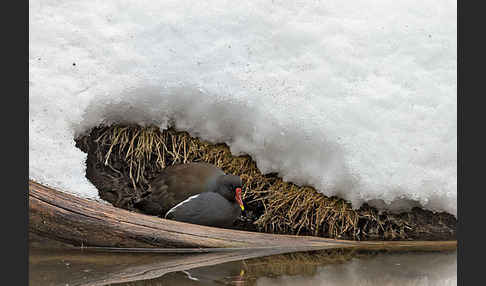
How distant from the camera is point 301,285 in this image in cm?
390

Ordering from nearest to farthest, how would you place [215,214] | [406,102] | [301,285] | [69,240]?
[301,285] → [69,240] → [215,214] → [406,102]

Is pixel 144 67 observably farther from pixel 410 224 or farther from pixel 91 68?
pixel 410 224

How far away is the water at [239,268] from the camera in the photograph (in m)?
4.00

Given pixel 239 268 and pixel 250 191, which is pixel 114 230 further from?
pixel 250 191

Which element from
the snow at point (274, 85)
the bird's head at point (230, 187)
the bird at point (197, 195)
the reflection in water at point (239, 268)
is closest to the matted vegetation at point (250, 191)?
the snow at point (274, 85)

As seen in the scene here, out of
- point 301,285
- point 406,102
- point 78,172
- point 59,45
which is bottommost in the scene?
point 301,285

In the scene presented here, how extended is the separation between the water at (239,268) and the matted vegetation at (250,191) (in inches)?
27.6

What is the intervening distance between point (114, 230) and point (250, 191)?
5.03 feet

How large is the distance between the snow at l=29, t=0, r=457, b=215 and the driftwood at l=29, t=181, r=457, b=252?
466 millimetres

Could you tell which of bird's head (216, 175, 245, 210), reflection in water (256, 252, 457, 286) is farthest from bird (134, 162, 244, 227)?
reflection in water (256, 252, 457, 286)

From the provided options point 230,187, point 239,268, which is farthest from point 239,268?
point 230,187

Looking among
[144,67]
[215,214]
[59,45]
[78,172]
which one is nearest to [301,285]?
[215,214]

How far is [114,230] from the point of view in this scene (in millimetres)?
4840

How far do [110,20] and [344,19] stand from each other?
227 centimetres
